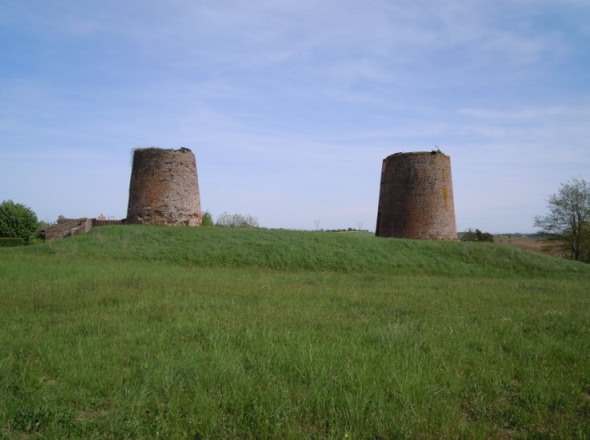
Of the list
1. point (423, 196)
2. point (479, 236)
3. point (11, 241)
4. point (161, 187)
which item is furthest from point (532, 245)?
point (11, 241)

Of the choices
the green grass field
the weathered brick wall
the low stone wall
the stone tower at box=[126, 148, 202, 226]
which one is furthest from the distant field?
the weathered brick wall

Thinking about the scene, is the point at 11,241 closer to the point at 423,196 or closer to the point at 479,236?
the point at 423,196

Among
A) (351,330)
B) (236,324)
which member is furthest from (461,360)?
(236,324)

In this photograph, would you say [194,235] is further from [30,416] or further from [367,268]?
[30,416]

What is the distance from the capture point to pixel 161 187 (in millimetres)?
22453

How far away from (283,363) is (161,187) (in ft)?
63.6

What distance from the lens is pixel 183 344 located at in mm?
5219

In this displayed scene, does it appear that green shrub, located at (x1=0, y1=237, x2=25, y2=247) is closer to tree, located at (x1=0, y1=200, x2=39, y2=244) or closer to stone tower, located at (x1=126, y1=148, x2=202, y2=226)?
tree, located at (x1=0, y1=200, x2=39, y2=244)

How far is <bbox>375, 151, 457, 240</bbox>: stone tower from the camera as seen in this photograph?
2366 cm

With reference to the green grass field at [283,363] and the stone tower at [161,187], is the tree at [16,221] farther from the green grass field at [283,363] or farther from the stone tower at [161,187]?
the green grass field at [283,363]

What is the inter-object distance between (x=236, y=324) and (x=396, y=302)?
12.4 feet

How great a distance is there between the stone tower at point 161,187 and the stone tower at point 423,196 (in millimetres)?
11621

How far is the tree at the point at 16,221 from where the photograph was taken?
34.2m

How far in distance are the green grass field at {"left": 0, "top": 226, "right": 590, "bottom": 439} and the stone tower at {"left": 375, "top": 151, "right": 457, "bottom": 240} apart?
14.0m
